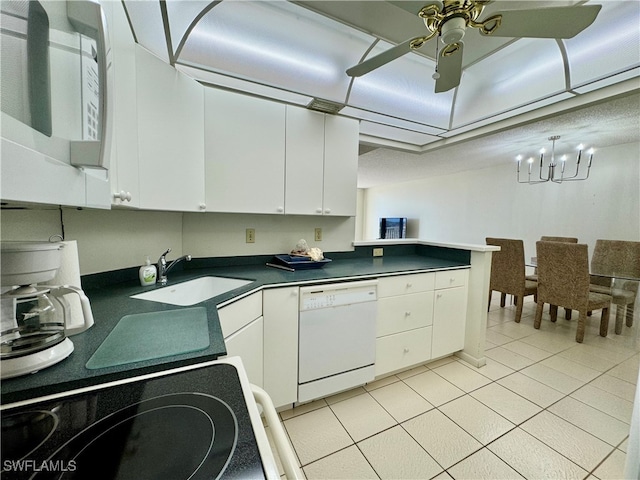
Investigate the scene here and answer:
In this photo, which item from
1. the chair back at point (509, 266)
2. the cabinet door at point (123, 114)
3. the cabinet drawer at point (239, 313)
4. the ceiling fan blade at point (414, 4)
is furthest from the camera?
the chair back at point (509, 266)

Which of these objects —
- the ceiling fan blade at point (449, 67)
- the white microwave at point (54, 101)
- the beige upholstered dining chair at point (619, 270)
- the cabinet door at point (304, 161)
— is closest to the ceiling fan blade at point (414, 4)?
the ceiling fan blade at point (449, 67)

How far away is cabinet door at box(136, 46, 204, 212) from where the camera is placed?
1272 millimetres

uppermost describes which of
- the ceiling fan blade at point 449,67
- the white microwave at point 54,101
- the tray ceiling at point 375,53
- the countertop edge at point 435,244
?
the tray ceiling at point 375,53

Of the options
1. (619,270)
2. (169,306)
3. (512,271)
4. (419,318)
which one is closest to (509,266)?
(512,271)

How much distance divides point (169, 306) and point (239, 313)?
33 cm

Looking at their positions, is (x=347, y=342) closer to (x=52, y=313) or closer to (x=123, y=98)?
(x=52, y=313)

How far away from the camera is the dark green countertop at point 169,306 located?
0.60 meters

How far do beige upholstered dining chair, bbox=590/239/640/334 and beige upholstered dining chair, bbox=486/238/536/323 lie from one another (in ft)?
2.43

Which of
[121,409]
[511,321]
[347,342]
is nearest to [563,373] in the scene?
[511,321]

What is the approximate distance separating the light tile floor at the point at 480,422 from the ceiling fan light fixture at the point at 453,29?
7.16ft

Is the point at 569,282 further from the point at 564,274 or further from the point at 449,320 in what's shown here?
the point at 449,320

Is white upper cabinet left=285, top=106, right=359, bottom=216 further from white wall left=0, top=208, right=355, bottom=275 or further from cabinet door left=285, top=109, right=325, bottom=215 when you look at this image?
white wall left=0, top=208, right=355, bottom=275

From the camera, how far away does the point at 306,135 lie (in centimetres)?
210

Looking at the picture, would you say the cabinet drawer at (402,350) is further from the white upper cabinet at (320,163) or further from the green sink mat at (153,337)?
the green sink mat at (153,337)
